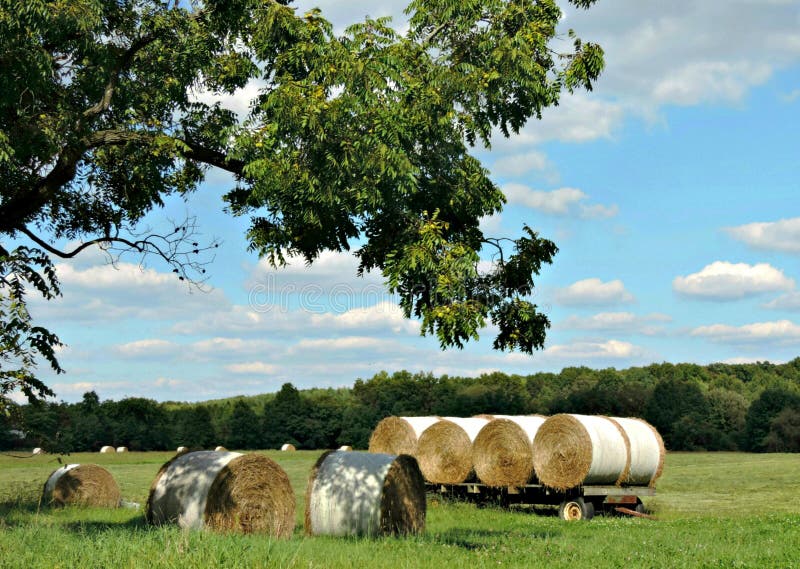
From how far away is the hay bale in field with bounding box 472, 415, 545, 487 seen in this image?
908 inches

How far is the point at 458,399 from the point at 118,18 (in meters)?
57.6

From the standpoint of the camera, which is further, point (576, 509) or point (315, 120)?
point (576, 509)

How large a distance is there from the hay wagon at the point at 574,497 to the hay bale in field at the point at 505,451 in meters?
0.33

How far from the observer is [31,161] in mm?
16625

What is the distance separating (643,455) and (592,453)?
2.23 metres

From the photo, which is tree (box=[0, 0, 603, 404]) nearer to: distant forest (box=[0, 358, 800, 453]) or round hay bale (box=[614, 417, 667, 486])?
round hay bale (box=[614, 417, 667, 486])

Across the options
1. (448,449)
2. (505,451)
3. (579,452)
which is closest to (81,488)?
(448,449)

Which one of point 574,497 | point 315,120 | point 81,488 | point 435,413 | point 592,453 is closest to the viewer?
point 315,120

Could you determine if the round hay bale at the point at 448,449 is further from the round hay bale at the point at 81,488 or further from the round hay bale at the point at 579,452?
the round hay bale at the point at 81,488

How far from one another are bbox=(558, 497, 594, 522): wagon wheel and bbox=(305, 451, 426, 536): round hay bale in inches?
267

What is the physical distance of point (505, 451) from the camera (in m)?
23.4

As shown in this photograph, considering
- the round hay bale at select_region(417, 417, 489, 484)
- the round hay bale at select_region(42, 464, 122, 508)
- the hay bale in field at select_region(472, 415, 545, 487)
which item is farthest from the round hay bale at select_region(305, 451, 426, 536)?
the round hay bale at select_region(42, 464, 122, 508)

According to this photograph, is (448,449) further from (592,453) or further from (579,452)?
(592,453)

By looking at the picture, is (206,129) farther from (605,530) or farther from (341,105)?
(605,530)
